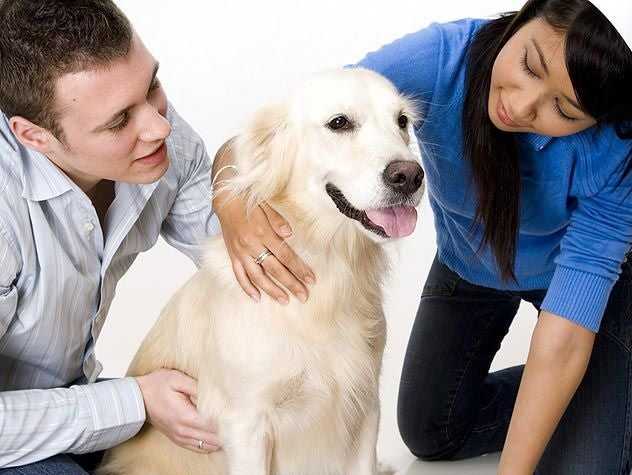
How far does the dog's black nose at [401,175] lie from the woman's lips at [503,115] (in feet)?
0.86

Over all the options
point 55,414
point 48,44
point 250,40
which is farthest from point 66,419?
point 250,40

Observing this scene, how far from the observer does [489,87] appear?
6.82 ft

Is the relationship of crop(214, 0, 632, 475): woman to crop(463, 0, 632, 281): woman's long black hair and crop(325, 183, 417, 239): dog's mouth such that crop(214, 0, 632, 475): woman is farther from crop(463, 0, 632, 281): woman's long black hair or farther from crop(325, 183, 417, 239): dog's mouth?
crop(325, 183, 417, 239): dog's mouth

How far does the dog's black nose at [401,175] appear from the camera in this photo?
1.85 meters

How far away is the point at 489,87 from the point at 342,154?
1.23 feet

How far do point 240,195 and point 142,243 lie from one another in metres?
0.32

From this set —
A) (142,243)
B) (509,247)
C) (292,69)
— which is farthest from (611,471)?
(292,69)

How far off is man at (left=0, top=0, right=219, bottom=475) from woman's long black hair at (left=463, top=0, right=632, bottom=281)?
607mm

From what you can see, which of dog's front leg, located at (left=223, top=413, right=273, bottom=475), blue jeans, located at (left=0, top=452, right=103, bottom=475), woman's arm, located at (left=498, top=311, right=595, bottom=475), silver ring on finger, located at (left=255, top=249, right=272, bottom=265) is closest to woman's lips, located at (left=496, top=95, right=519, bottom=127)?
woman's arm, located at (left=498, top=311, right=595, bottom=475)

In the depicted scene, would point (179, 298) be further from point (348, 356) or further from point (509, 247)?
point (509, 247)

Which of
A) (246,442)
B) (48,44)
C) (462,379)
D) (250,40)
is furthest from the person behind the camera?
(250,40)

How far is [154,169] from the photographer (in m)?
1.93

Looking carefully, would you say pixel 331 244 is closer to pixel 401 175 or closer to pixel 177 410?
pixel 401 175

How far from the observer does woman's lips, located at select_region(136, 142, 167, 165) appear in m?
1.92
